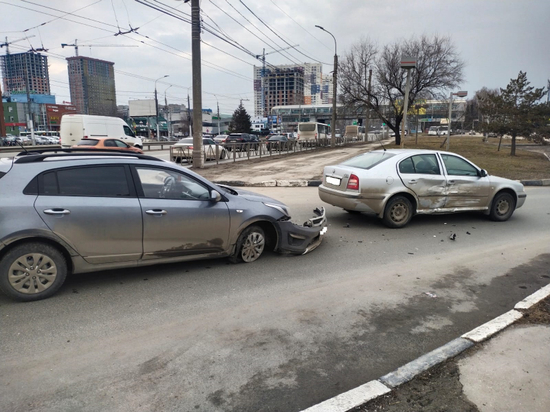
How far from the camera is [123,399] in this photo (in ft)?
8.95

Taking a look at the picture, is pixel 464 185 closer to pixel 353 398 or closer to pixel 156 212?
pixel 156 212

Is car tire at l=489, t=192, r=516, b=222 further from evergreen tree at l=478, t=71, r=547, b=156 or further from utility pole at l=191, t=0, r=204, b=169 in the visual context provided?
evergreen tree at l=478, t=71, r=547, b=156

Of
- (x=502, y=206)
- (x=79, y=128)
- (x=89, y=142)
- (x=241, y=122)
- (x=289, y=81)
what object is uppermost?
(x=289, y=81)

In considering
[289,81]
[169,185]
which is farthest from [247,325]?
[289,81]

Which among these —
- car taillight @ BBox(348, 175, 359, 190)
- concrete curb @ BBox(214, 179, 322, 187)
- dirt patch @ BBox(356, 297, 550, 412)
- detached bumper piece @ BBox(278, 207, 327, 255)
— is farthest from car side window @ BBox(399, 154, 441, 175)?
concrete curb @ BBox(214, 179, 322, 187)

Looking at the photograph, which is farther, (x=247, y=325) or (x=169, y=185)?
(x=169, y=185)

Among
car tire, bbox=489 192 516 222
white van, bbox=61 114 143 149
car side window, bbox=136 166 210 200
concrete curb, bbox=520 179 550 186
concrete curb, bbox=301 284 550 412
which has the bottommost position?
concrete curb, bbox=520 179 550 186

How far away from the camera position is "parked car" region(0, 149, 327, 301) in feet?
13.4

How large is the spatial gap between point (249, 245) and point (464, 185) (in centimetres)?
514

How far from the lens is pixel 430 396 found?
9.10 feet

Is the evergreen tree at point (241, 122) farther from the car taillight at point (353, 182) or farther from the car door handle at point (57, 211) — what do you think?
the car door handle at point (57, 211)

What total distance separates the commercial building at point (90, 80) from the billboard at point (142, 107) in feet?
60.0

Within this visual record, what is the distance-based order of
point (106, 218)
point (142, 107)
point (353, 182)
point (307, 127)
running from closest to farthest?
1. point (106, 218)
2. point (353, 182)
3. point (307, 127)
4. point (142, 107)

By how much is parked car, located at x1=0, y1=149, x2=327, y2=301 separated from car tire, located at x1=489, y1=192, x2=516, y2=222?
5.64 metres
